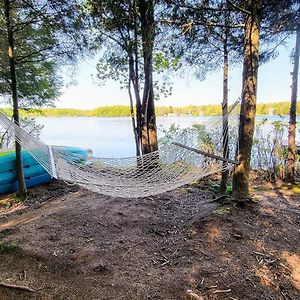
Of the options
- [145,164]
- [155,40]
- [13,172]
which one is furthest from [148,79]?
[13,172]

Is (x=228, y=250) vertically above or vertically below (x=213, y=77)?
below

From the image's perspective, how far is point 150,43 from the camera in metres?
2.95

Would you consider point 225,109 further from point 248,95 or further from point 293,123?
point 293,123

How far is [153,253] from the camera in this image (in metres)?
1.78

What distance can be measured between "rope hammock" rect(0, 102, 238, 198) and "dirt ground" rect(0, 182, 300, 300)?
0.35m

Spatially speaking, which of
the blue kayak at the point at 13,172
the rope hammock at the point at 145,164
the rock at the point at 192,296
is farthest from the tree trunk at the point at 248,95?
the blue kayak at the point at 13,172

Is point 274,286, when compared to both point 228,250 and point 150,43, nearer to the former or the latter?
point 228,250

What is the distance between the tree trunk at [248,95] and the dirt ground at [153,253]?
0.31 meters

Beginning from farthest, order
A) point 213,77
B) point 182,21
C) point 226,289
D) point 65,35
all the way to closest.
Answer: point 213,77
point 65,35
point 182,21
point 226,289

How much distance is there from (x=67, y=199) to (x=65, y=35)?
1882 mm

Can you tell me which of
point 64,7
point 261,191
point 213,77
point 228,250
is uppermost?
point 64,7

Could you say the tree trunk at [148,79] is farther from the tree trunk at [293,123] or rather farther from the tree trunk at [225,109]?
the tree trunk at [293,123]

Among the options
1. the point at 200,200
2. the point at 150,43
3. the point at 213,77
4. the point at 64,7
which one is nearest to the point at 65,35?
the point at 64,7

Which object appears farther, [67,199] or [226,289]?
[67,199]
